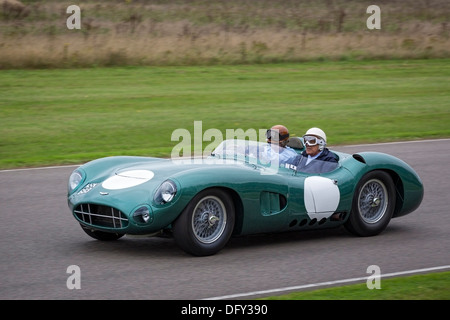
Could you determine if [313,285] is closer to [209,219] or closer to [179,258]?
[209,219]

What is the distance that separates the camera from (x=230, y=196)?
7234 mm

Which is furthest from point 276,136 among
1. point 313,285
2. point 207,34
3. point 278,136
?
point 207,34

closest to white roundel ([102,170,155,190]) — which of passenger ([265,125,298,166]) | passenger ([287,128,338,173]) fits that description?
passenger ([265,125,298,166])

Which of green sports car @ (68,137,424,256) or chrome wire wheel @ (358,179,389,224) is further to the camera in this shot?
chrome wire wheel @ (358,179,389,224)

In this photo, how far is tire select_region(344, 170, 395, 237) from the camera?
26.6 ft

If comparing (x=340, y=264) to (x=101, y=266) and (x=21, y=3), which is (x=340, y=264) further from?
(x=21, y=3)

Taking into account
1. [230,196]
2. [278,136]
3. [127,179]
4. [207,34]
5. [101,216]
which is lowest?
[101,216]

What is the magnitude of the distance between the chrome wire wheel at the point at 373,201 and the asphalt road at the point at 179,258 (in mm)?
234

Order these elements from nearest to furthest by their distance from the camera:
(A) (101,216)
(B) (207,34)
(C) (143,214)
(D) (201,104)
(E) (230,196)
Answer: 1. (C) (143,214)
2. (A) (101,216)
3. (E) (230,196)
4. (D) (201,104)
5. (B) (207,34)

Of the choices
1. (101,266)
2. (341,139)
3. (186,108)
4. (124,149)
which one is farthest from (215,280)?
(186,108)

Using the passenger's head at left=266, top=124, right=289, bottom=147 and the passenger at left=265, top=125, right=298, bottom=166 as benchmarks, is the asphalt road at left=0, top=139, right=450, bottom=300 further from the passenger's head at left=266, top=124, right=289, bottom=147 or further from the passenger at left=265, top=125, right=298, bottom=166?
the passenger's head at left=266, top=124, right=289, bottom=147

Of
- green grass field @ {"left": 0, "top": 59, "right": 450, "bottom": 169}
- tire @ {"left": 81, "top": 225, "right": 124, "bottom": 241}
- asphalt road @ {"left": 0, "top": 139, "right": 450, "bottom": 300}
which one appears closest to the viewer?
asphalt road @ {"left": 0, "top": 139, "right": 450, "bottom": 300}

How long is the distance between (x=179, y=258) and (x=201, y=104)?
12337mm

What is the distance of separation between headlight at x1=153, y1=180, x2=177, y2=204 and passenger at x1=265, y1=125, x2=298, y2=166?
1310 millimetres
